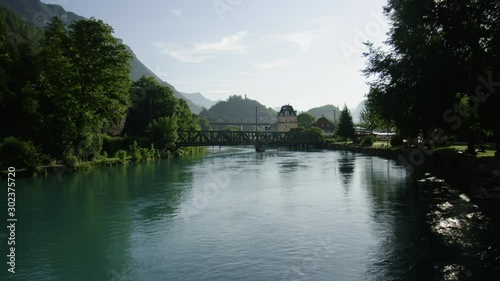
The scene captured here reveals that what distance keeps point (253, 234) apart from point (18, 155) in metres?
36.4

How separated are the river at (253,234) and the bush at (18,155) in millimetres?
9643

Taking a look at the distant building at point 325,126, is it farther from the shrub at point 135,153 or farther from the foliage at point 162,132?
the shrub at point 135,153

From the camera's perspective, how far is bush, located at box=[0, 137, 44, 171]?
45.2 metres

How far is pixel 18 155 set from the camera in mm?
45688

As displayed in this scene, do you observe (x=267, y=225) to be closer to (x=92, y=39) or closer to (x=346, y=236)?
(x=346, y=236)

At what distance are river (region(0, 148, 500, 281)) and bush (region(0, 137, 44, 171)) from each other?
380 inches

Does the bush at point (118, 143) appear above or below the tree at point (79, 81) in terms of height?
below

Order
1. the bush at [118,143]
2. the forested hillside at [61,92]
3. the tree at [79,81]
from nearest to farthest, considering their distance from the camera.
A: the forested hillside at [61,92]
the tree at [79,81]
the bush at [118,143]

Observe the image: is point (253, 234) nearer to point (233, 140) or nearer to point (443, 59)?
point (443, 59)

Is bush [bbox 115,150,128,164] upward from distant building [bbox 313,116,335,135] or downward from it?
downward

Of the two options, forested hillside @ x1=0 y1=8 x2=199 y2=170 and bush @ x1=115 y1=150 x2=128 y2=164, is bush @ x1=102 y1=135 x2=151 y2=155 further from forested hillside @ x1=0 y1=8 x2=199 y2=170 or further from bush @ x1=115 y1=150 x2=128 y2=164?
bush @ x1=115 y1=150 x2=128 y2=164

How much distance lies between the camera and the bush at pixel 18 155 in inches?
1781

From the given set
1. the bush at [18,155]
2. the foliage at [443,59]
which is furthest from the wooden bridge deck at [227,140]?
the foliage at [443,59]

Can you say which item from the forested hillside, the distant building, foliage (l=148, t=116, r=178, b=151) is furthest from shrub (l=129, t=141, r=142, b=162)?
the distant building
